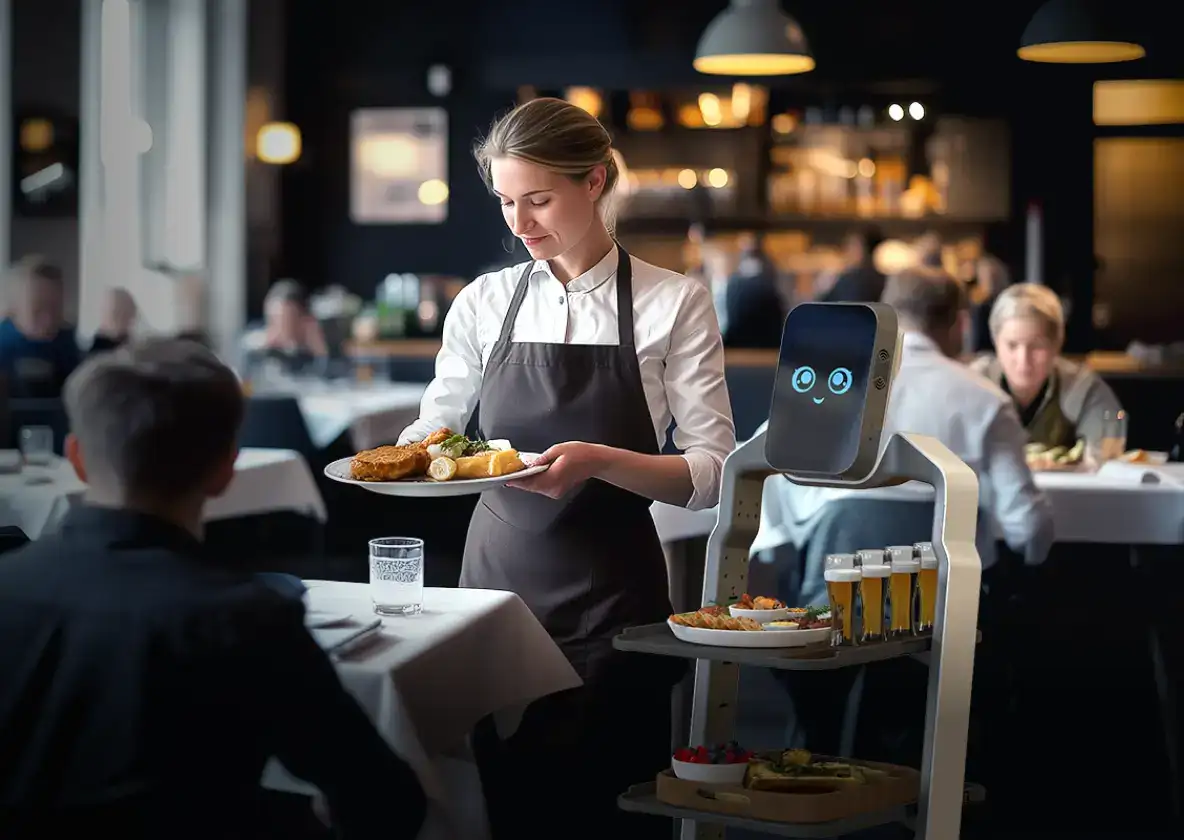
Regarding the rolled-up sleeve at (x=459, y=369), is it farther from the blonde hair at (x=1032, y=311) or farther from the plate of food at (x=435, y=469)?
the blonde hair at (x=1032, y=311)

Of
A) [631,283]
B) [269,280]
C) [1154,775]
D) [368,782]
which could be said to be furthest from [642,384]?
[269,280]

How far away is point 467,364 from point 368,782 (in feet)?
3.06

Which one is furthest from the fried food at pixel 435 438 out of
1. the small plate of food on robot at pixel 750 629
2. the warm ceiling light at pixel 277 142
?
the warm ceiling light at pixel 277 142

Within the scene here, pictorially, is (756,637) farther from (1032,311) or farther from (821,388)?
(1032,311)

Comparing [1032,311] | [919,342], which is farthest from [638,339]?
[1032,311]

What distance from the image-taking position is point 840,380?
7.19 feet

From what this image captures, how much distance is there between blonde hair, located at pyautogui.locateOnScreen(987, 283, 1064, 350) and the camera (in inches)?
181

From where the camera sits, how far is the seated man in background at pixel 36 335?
16.6 ft

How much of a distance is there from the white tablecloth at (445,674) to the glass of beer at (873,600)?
524 millimetres

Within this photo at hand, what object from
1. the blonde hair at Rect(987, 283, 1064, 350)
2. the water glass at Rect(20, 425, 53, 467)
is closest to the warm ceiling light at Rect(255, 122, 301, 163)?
the water glass at Rect(20, 425, 53, 467)

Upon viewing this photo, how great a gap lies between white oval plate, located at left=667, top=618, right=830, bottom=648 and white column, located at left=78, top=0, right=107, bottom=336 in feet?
14.0

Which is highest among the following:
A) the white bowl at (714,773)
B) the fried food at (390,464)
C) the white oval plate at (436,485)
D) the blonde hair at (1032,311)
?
the blonde hair at (1032,311)

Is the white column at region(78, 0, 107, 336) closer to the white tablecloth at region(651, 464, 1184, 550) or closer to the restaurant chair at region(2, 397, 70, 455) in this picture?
the restaurant chair at region(2, 397, 70, 455)

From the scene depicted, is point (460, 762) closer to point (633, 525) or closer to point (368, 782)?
point (368, 782)
